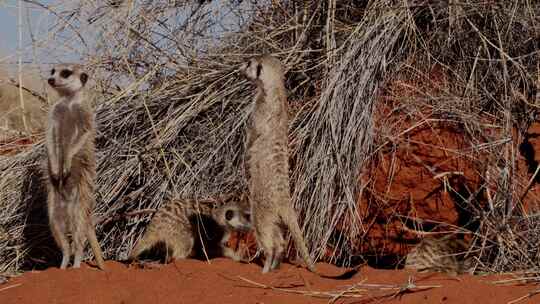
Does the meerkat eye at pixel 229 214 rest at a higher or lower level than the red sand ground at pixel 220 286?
higher

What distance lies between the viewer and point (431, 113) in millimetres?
4637

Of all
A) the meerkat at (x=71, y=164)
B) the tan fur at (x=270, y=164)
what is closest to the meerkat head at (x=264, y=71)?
the tan fur at (x=270, y=164)

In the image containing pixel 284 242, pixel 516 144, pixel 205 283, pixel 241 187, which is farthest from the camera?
pixel 241 187

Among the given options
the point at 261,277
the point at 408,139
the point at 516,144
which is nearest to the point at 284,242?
the point at 261,277

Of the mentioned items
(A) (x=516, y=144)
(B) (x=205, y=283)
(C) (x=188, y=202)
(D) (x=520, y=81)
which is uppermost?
(D) (x=520, y=81)

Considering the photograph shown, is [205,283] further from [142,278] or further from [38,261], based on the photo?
[38,261]

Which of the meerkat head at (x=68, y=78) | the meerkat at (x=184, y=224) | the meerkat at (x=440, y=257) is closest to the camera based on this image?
the meerkat at (x=440, y=257)

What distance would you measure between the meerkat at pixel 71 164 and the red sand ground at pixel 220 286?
29 centimetres

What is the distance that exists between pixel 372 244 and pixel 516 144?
1.00 metres

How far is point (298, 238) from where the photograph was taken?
402 centimetres

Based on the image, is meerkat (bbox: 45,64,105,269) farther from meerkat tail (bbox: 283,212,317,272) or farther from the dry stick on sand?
the dry stick on sand

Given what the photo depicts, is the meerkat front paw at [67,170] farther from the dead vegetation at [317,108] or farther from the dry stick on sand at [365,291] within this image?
the dry stick on sand at [365,291]

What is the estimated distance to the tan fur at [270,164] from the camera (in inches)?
161

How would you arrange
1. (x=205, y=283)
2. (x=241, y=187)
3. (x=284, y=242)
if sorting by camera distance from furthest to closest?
(x=241, y=187) < (x=284, y=242) < (x=205, y=283)
